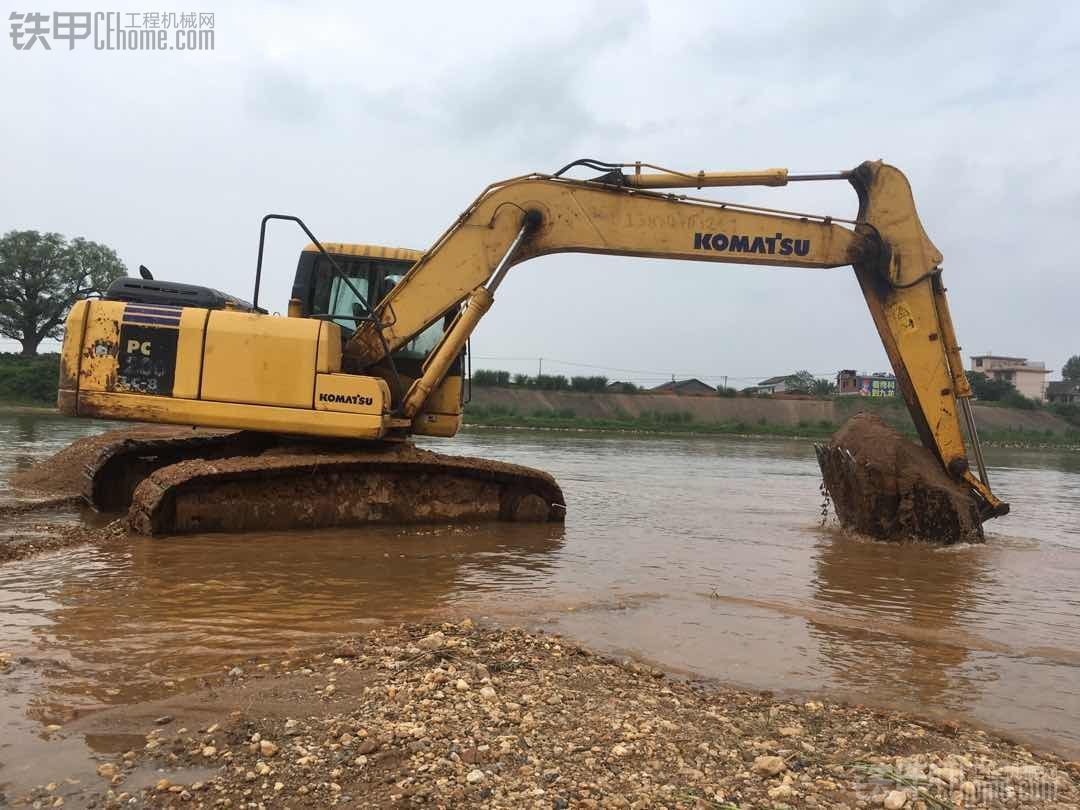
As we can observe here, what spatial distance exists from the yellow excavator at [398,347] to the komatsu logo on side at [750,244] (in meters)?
0.02

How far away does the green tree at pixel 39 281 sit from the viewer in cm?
5169

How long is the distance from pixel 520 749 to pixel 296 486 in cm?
553

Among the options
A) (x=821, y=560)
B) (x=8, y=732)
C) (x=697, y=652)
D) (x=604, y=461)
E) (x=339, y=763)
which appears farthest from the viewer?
(x=604, y=461)

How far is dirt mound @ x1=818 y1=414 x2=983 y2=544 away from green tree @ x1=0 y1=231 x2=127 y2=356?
5380 cm

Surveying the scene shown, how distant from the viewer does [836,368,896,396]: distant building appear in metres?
68.1

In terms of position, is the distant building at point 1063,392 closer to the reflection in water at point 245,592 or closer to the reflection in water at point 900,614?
the reflection in water at point 900,614

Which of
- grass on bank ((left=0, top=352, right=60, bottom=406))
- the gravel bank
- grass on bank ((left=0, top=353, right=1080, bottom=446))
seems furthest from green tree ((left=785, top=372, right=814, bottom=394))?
the gravel bank

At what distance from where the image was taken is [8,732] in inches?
119

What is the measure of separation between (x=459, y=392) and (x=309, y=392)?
1656 millimetres

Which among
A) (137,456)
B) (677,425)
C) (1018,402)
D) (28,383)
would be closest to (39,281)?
(28,383)

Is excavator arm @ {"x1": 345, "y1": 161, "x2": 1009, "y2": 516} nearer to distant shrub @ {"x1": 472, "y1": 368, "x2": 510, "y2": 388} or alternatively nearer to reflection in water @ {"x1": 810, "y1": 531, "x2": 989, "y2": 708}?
reflection in water @ {"x1": 810, "y1": 531, "x2": 989, "y2": 708}

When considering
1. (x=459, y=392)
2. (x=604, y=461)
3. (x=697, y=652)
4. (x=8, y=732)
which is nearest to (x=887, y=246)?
(x=459, y=392)

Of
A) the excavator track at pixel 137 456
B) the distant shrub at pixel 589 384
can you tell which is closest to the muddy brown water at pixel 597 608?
the excavator track at pixel 137 456

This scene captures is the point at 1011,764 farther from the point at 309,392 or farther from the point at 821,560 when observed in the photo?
the point at 309,392
